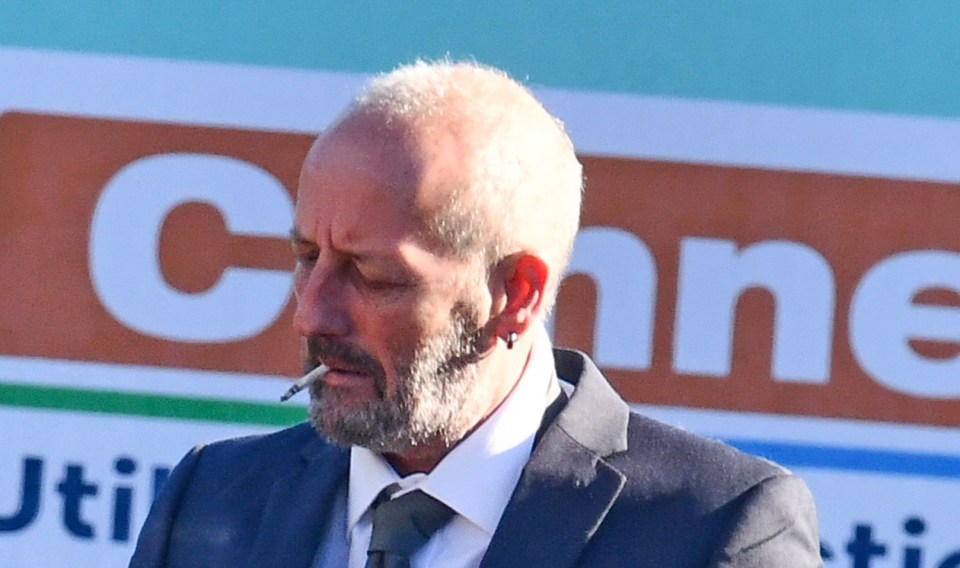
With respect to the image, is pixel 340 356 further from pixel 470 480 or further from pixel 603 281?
pixel 603 281

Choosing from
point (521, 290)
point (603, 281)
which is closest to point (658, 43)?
point (603, 281)

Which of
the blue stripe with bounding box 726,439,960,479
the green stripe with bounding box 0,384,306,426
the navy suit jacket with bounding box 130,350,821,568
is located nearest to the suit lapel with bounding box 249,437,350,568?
the navy suit jacket with bounding box 130,350,821,568

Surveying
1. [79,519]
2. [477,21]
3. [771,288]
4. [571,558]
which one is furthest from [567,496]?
[79,519]

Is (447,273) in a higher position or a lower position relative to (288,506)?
higher

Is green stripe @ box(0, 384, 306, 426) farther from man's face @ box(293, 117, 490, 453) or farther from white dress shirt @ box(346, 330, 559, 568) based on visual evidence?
man's face @ box(293, 117, 490, 453)

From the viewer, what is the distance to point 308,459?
59.0 inches

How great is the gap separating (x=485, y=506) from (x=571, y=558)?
4.0 inches

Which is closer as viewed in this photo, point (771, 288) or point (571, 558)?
point (571, 558)

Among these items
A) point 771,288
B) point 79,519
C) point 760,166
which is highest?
point 760,166

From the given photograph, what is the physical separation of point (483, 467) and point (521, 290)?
6.9 inches

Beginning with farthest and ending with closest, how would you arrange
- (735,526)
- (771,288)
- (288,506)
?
(771,288)
(288,506)
(735,526)

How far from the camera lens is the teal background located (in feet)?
6.88

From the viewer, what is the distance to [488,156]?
4.42 ft

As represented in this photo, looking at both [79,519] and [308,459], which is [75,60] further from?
[308,459]
